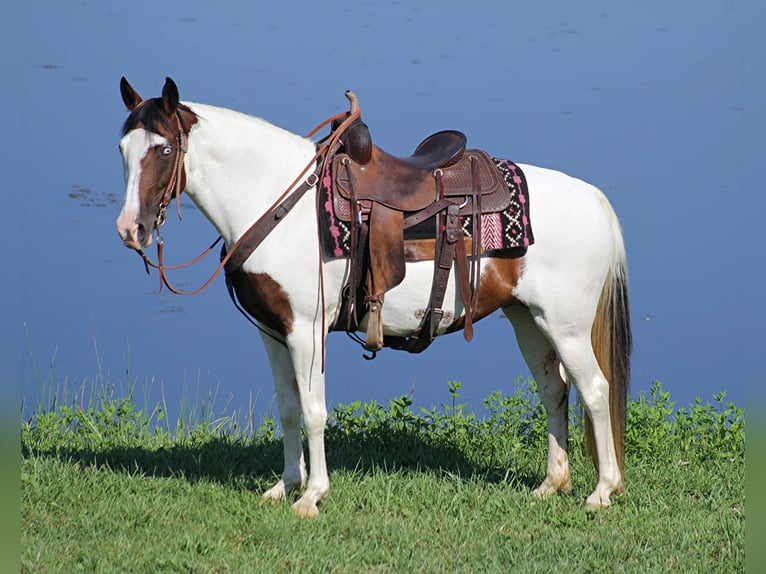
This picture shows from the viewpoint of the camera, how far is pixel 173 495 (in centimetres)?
607

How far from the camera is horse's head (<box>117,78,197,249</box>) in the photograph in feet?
17.4

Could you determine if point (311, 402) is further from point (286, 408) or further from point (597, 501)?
point (597, 501)

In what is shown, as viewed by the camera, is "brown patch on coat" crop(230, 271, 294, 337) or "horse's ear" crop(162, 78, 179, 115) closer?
"horse's ear" crop(162, 78, 179, 115)

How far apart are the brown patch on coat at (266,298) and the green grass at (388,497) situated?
1113 millimetres

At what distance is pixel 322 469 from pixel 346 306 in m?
0.97

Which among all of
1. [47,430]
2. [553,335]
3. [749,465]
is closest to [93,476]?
[47,430]

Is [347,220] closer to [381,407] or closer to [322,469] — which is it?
[322,469]

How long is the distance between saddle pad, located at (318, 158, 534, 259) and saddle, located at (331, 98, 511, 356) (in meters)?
0.03

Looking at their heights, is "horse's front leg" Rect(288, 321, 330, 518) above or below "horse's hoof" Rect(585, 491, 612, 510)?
above

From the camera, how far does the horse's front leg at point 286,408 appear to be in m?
6.01

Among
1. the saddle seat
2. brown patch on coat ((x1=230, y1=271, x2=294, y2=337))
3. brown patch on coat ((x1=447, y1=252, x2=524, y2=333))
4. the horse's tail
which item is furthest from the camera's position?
the horse's tail

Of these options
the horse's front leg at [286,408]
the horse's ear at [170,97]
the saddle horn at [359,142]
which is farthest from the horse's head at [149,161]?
the horse's front leg at [286,408]

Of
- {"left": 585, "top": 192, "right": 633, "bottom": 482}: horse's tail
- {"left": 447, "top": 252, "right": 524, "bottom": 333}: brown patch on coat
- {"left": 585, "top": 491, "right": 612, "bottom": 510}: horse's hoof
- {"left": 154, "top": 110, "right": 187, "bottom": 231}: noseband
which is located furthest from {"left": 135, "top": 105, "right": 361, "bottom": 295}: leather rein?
{"left": 585, "top": 491, "right": 612, "bottom": 510}: horse's hoof

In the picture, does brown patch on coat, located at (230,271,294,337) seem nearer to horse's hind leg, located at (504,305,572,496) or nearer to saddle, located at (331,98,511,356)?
saddle, located at (331,98,511,356)
